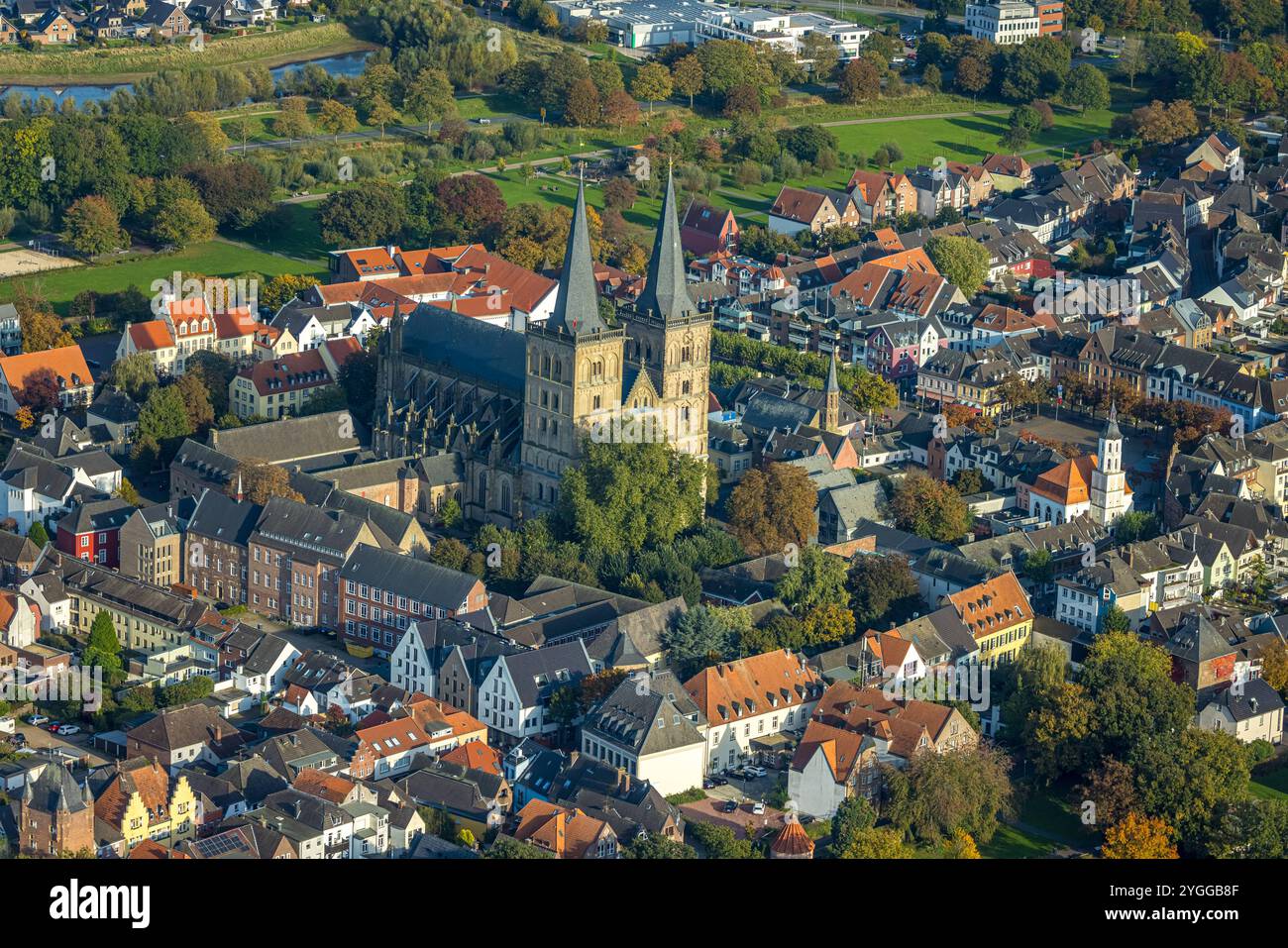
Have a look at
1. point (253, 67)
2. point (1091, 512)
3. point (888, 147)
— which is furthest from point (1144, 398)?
point (253, 67)

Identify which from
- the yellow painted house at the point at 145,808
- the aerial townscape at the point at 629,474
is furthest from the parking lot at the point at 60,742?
the yellow painted house at the point at 145,808

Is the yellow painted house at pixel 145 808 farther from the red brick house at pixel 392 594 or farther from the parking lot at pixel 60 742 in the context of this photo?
the red brick house at pixel 392 594

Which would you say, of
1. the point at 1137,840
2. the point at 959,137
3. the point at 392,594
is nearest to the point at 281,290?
the point at 392,594

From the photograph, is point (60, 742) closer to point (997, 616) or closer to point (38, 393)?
point (997, 616)

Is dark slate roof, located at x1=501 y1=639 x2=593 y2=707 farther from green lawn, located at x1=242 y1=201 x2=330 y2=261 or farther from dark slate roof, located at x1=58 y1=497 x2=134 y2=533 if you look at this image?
green lawn, located at x1=242 y1=201 x2=330 y2=261

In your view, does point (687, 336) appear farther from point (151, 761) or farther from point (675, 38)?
point (675, 38)

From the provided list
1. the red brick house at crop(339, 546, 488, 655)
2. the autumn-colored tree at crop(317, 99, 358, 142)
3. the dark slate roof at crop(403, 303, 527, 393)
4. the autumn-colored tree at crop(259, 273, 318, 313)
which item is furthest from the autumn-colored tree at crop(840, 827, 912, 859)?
the autumn-colored tree at crop(317, 99, 358, 142)
